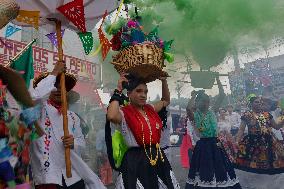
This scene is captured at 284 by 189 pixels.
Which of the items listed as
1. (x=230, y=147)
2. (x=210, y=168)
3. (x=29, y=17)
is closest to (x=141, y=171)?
(x=29, y=17)

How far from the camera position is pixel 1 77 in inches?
86.3

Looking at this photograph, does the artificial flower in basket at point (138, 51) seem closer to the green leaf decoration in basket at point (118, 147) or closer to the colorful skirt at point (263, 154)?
the green leaf decoration in basket at point (118, 147)

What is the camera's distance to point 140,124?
3.72 metres

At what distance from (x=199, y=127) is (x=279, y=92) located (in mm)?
15034

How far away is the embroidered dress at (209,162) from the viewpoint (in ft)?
21.7

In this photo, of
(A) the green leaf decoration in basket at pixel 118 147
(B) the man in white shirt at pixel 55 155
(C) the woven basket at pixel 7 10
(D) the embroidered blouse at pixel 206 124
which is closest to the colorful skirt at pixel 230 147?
(D) the embroidered blouse at pixel 206 124

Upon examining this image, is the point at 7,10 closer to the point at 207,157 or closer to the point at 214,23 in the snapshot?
the point at 207,157

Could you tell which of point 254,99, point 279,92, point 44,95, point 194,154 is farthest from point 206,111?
point 279,92

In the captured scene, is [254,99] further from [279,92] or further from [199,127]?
[279,92]

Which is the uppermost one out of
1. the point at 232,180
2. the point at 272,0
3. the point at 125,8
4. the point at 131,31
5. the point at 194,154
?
the point at 272,0

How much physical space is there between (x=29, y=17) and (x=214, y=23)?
27.2 ft

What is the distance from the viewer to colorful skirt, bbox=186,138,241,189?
6.59 m

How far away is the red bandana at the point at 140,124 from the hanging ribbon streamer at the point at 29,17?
1294 mm

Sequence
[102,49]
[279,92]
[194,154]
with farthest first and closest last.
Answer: [279,92], [194,154], [102,49]
